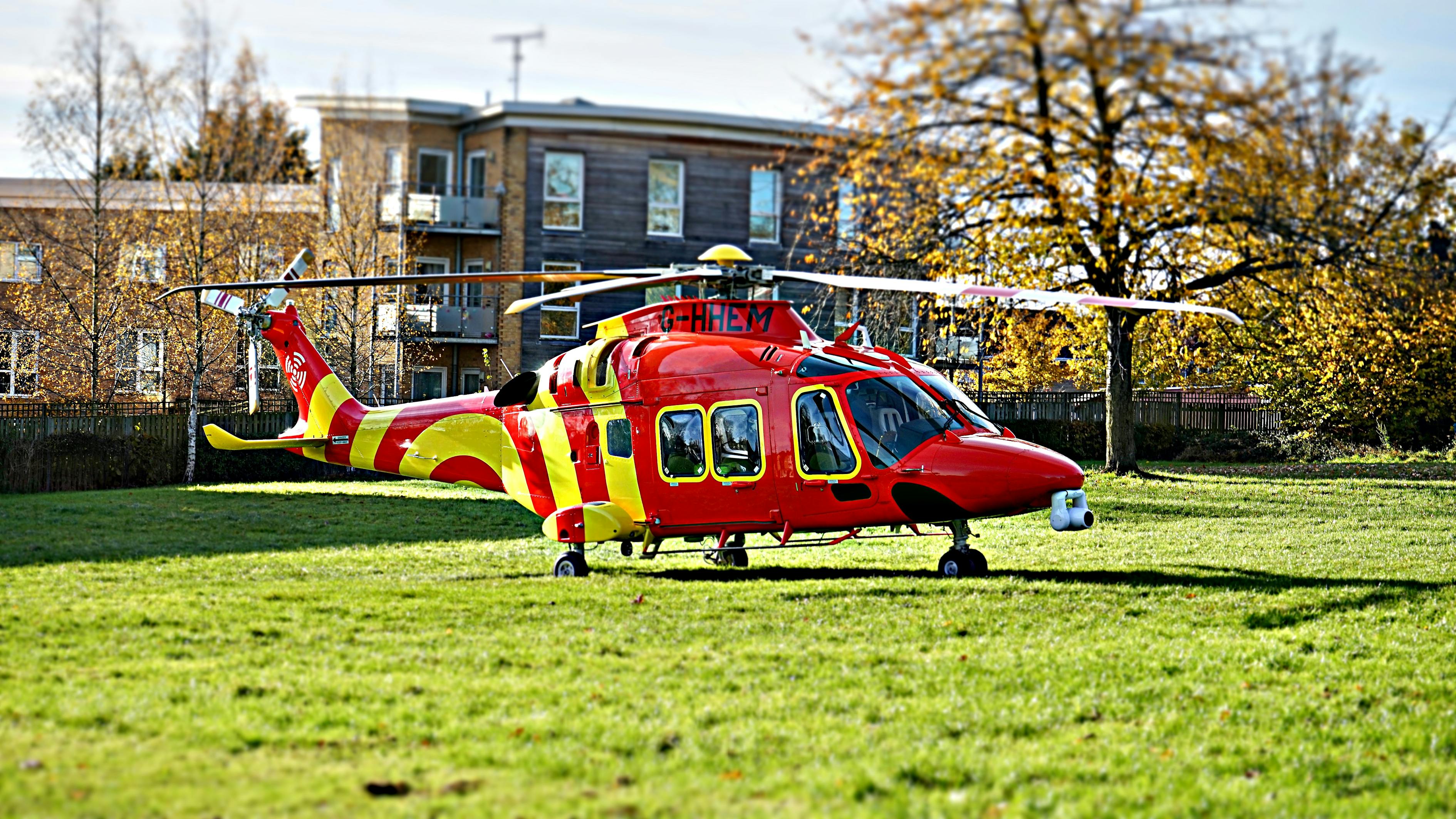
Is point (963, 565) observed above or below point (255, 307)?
below

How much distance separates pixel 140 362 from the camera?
3609 cm

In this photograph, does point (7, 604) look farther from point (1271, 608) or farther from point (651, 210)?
point (651, 210)

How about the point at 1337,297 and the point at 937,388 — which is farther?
the point at 1337,297

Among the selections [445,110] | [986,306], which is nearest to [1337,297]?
[986,306]

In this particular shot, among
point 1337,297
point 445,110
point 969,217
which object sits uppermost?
point 445,110

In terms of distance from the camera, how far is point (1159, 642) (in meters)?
9.59

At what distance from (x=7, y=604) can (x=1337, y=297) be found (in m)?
14.3

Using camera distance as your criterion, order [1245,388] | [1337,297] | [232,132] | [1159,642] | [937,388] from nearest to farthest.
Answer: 1. [1159,642]
2. [937,388]
3. [1337,297]
4. [232,132]
5. [1245,388]

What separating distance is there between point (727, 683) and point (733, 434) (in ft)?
17.9

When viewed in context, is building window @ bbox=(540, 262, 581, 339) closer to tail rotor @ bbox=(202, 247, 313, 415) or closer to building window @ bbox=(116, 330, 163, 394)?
building window @ bbox=(116, 330, 163, 394)

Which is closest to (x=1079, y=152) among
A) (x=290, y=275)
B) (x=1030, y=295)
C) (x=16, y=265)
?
(x=1030, y=295)

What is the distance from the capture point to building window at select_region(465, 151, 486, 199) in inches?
1479

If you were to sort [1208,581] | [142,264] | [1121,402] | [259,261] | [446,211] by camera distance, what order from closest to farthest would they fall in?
1. [1208,581]
2. [1121,402]
3. [142,264]
4. [259,261]
5. [446,211]

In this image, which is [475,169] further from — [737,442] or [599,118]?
[737,442]
